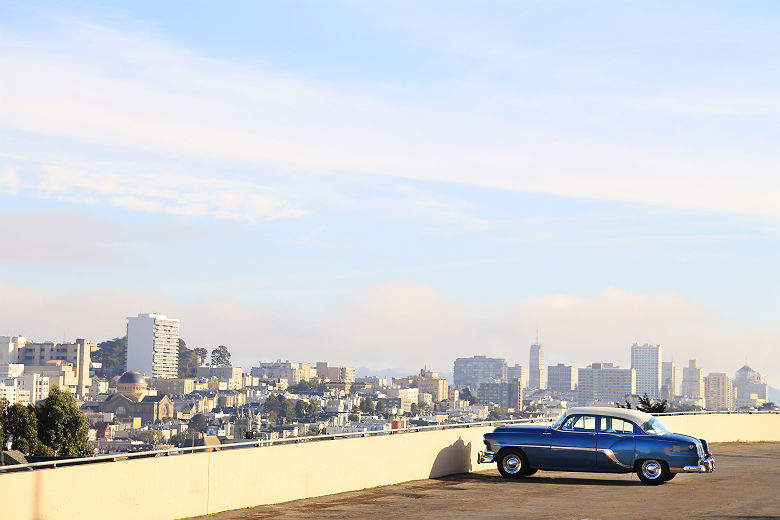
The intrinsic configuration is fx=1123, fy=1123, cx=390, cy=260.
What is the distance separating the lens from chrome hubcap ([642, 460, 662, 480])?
22.8 metres

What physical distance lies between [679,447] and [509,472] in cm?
354

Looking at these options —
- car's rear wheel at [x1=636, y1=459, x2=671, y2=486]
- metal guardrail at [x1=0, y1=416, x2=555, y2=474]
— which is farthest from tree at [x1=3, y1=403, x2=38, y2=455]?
car's rear wheel at [x1=636, y1=459, x2=671, y2=486]

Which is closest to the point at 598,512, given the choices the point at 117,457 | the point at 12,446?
the point at 117,457

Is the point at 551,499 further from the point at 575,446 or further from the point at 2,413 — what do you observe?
the point at 2,413

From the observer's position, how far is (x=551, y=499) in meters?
20.2

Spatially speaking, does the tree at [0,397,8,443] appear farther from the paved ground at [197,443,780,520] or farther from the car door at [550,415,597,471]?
the car door at [550,415,597,471]

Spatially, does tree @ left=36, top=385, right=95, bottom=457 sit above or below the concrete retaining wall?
below

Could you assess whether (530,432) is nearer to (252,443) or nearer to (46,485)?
(252,443)

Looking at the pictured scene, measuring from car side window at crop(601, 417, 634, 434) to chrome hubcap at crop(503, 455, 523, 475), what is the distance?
6.25 ft

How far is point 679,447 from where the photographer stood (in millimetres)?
22969

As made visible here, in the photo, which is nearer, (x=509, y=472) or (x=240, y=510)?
(x=240, y=510)

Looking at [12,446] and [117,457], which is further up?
[117,457]

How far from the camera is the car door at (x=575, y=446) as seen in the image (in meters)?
22.9

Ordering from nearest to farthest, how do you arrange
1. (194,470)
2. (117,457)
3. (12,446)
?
(117,457) < (194,470) < (12,446)
